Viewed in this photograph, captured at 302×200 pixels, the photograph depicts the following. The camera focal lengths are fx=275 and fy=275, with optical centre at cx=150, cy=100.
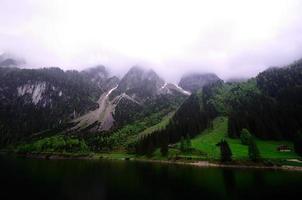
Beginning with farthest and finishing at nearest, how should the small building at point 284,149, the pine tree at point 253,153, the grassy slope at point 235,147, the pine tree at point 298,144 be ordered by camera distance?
1. the small building at point 284,149
2. the grassy slope at point 235,147
3. the pine tree at point 298,144
4. the pine tree at point 253,153

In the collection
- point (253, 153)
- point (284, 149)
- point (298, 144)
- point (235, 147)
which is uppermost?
point (235, 147)

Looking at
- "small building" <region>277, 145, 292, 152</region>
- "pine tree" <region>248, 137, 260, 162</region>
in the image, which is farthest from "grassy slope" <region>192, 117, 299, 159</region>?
"pine tree" <region>248, 137, 260, 162</region>

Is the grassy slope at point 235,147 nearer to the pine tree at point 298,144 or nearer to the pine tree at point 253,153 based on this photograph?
the pine tree at point 298,144

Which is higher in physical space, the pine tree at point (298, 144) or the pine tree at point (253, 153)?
the pine tree at point (298, 144)

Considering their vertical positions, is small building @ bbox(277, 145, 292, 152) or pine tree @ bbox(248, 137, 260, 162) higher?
small building @ bbox(277, 145, 292, 152)

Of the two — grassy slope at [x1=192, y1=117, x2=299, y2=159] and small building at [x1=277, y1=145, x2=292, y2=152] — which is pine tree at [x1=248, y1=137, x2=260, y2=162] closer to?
grassy slope at [x1=192, y1=117, x2=299, y2=159]

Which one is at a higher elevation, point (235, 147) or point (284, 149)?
point (235, 147)

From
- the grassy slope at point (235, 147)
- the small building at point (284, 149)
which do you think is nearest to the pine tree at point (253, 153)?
the grassy slope at point (235, 147)

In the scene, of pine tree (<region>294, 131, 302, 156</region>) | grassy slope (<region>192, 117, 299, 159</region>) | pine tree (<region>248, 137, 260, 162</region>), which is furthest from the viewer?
grassy slope (<region>192, 117, 299, 159</region>)

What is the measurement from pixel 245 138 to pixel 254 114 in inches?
1362

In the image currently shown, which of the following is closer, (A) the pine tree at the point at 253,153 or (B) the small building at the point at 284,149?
(A) the pine tree at the point at 253,153

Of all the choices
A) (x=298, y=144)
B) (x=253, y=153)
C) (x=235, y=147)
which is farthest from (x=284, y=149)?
(x=253, y=153)

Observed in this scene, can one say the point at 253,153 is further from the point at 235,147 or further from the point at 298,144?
the point at 235,147

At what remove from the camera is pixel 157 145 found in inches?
7456
